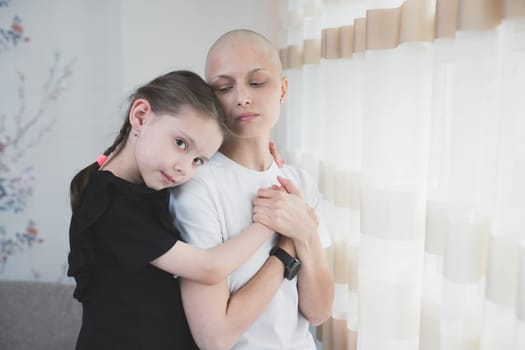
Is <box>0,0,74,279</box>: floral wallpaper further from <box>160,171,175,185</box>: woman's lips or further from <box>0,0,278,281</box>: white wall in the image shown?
<box>160,171,175,185</box>: woman's lips

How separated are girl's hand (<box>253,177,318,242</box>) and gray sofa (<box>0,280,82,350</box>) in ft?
4.89

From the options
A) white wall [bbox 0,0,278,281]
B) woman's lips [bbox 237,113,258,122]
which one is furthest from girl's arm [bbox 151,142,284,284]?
white wall [bbox 0,0,278,281]

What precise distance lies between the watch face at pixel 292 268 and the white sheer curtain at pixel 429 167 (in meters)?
0.24

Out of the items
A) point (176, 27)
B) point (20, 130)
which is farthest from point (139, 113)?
point (20, 130)

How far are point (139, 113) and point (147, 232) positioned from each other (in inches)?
11.5

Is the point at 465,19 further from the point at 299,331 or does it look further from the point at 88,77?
the point at 88,77

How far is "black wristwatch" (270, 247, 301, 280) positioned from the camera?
1.03 m

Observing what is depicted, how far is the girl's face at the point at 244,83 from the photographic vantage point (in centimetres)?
103

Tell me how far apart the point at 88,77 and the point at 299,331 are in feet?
5.41

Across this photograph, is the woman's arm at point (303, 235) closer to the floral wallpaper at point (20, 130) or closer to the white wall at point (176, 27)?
the white wall at point (176, 27)

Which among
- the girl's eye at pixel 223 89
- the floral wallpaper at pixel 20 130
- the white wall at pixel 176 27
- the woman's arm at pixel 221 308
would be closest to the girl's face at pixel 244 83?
the girl's eye at pixel 223 89

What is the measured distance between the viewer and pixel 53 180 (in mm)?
2137

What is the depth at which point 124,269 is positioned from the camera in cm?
96

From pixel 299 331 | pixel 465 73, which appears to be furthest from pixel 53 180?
pixel 465 73
